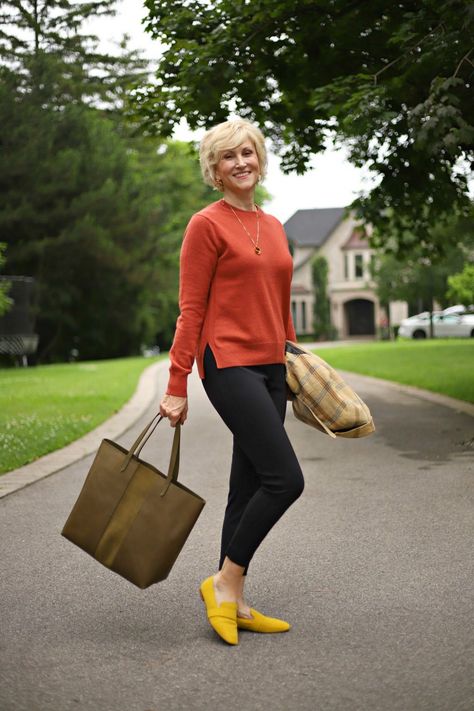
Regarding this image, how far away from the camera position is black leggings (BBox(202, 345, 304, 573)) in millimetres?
3805

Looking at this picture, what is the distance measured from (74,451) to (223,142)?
640 cm

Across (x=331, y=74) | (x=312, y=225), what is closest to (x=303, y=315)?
(x=312, y=225)

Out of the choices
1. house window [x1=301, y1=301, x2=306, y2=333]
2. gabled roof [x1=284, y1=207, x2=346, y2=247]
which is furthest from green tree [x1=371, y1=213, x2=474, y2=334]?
gabled roof [x1=284, y1=207, x2=346, y2=247]

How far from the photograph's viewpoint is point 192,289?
3826mm

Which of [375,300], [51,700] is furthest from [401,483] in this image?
[375,300]

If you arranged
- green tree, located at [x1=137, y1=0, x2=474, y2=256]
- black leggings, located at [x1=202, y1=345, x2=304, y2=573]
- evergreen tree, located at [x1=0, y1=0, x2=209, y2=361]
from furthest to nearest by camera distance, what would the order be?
1. evergreen tree, located at [x1=0, y1=0, x2=209, y2=361]
2. green tree, located at [x1=137, y1=0, x2=474, y2=256]
3. black leggings, located at [x1=202, y1=345, x2=304, y2=573]

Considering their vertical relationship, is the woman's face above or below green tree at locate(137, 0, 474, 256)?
below

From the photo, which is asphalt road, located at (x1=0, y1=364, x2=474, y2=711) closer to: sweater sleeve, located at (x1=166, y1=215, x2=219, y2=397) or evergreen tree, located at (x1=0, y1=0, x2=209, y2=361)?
sweater sleeve, located at (x1=166, y1=215, x2=219, y2=397)

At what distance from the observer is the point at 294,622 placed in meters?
4.10

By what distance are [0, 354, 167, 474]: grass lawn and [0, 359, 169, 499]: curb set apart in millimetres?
112

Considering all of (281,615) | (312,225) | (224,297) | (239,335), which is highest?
(312,225)

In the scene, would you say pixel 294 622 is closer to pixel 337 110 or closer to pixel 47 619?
pixel 47 619

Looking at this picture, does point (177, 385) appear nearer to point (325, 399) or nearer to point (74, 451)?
point (325, 399)

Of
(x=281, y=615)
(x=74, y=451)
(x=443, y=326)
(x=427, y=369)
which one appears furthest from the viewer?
(x=443, y=326)
